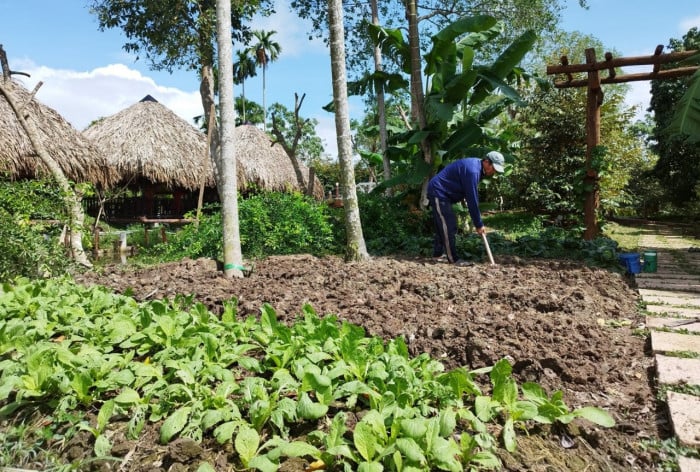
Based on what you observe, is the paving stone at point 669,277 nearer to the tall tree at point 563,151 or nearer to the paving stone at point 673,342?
the paving stone at point 673,342

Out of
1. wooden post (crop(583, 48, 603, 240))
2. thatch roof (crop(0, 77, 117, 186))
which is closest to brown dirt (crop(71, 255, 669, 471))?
wooden post (crop(583, 48, 603, 240))

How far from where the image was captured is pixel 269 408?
79.0 inches

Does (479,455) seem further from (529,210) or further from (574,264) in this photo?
(529,210)

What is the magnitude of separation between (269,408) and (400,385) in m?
0.56

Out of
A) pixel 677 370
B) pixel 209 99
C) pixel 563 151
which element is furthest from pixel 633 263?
pixel 209 99

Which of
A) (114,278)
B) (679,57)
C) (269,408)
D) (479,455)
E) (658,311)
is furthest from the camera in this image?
(679,57)

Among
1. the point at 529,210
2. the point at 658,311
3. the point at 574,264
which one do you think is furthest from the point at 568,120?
the point at 658,311

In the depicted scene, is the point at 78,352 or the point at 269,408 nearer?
the point at 269,408

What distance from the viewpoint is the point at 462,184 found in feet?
20.5

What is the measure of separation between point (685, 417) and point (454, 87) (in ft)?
22.5

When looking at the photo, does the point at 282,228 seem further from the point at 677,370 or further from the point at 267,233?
the point at 677,370

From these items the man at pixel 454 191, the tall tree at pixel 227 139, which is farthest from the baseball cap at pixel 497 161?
the tall tree at pixel 227 139

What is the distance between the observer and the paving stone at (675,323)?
3.68 meters

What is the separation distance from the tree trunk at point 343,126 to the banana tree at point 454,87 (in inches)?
106
